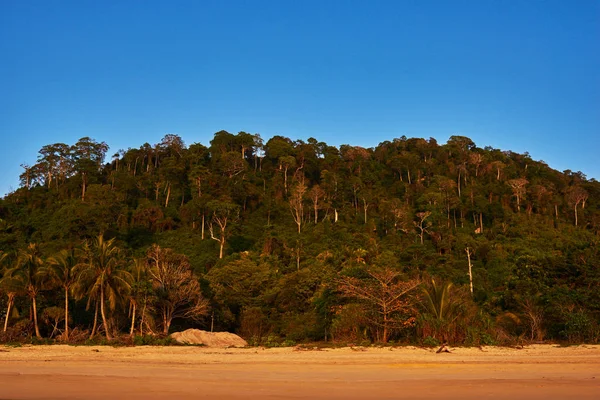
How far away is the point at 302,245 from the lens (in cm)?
5141

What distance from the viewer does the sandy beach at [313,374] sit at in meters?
10.6

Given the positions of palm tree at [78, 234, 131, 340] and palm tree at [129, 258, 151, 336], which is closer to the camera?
palm tree at [78, 234, 131, 340]

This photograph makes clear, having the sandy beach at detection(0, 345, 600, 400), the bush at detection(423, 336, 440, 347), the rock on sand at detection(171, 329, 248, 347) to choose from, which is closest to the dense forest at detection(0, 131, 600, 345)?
the bush at detection(423, 336, 440, 347)

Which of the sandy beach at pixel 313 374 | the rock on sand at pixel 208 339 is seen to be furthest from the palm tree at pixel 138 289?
the sandy beach at pixel 313 374

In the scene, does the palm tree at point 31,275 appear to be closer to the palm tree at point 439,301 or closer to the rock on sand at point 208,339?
the rock on sand at point 208,339

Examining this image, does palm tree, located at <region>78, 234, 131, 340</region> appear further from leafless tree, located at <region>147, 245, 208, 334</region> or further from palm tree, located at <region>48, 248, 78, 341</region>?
leafless tree, located at <region>147, 245, 208, 334</region>

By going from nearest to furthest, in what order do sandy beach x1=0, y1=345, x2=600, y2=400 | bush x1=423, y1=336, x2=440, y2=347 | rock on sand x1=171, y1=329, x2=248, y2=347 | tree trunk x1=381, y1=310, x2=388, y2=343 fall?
sandy beach x1=0, y1=345, x2=600, y2=400
bush x1=423, y1=336, x2=440, y2=347
tree trunk x1=381, y1=310, x2=388, y2=343
rock on sand x1=171, y1=329, x2=248, y2=347

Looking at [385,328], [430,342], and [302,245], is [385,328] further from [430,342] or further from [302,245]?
[302,245]

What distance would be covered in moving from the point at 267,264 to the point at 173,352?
20.9 meters

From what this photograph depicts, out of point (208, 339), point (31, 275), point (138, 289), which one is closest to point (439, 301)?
point (208, 339)

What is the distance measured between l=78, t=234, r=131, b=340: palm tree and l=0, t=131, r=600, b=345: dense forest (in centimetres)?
11

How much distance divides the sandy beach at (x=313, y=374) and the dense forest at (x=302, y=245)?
4765 mm

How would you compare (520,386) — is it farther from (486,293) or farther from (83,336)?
(486,293)

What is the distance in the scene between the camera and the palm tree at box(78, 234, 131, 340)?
27828 mm
